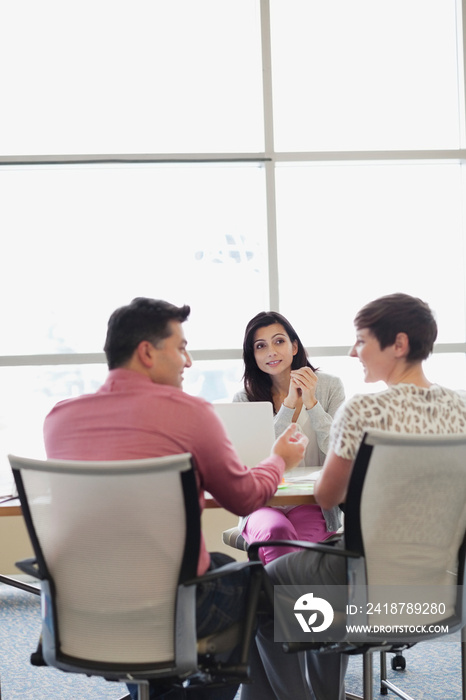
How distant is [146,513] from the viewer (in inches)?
59.0

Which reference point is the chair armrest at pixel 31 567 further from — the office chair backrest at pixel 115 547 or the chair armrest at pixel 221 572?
the chair armrest at pixel 221 572

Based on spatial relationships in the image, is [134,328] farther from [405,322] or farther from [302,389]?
[302,389]

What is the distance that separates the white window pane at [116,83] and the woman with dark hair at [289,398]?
1.58m

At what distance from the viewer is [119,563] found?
1.53 metres

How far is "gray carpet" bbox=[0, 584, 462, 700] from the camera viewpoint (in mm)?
2615

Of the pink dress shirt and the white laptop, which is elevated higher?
the pink dress shirt

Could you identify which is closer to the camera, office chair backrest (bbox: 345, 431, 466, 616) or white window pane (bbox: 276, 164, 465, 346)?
office chair backrest (bbox: 345, 431, 466, 616)

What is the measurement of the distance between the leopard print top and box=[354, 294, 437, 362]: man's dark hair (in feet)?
0.41

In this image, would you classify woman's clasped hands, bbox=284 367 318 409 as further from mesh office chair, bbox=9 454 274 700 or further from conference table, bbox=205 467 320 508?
mesh office chair, bbox=9 454 274 700

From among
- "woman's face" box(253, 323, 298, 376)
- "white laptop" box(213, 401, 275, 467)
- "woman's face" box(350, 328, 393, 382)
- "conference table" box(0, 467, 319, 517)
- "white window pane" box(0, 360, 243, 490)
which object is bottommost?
"white window pane" box(0, 360, 243, 490)

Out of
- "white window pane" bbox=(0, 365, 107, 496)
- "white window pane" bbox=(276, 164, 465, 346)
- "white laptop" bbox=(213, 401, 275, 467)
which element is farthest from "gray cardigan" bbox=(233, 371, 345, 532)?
"white window pane" bbox=(0, 365, 107, 496)

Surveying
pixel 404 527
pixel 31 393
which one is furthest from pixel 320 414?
pixel 31 393

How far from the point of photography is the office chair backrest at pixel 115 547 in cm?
149

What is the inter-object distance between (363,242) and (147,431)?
9.98 ft
